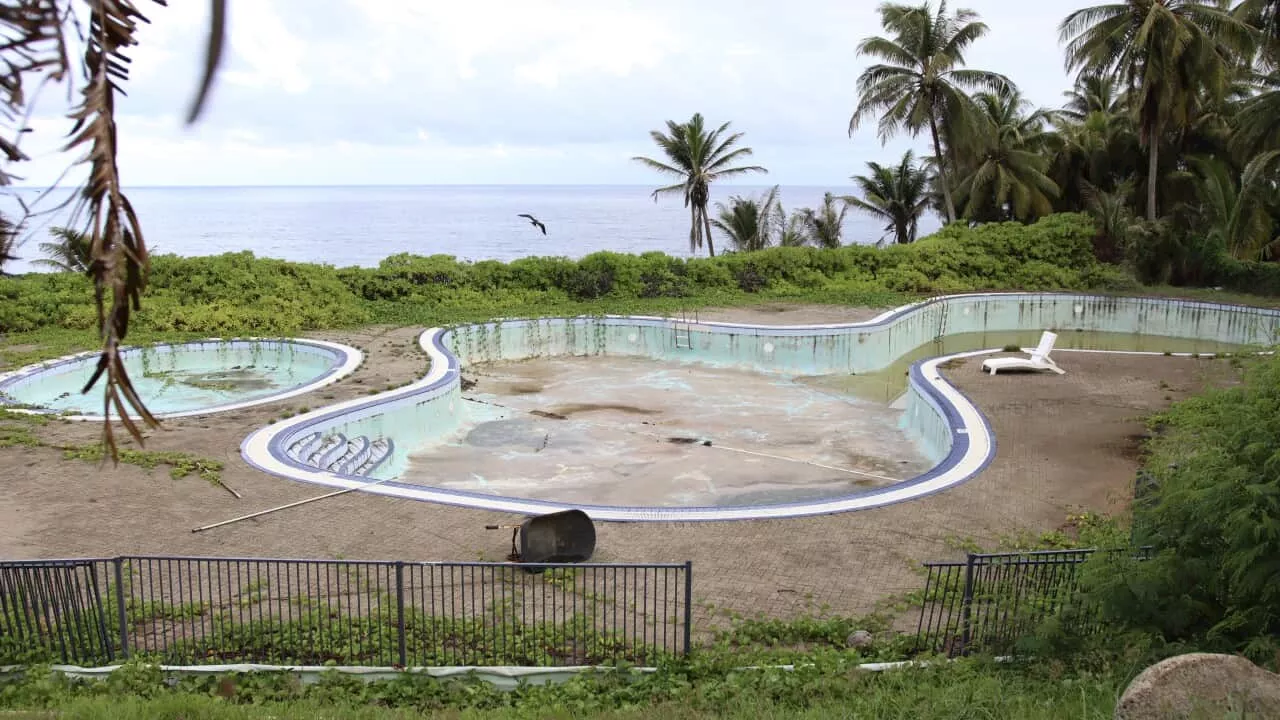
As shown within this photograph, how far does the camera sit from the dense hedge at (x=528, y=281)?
2309 centimetres

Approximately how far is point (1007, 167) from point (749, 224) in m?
9.70

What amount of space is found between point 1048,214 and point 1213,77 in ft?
21.8

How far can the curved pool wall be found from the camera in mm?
11672

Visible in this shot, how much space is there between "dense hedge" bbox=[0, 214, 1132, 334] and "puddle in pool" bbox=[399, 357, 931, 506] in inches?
204

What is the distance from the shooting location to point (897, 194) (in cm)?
3725

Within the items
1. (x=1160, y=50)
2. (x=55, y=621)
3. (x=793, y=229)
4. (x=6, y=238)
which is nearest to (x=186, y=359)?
(x=55, y=621)

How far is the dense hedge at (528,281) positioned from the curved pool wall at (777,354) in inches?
63.0

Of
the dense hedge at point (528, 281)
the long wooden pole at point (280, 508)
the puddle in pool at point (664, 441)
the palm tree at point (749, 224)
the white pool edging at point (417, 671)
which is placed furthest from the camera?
the palm tree at point (749, 224)

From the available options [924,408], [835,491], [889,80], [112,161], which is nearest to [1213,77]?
[889,80]

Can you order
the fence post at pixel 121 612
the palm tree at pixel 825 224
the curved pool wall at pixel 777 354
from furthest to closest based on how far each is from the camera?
the palm tree at pixel 825 224
the curved pool wall at pixel 777 354
the fence post at pixel 121 612

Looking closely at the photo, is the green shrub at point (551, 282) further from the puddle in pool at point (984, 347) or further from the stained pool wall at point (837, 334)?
the puddle in pool at point (984, 347)

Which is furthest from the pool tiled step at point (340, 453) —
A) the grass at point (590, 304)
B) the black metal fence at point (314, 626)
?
the grass at point (590, 304)

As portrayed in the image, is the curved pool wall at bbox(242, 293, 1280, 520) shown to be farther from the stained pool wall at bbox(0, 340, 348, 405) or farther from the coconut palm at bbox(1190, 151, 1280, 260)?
the coconut palm at bbox(1190, 151, 1280, 260)

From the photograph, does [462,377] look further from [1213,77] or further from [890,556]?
[1213,77]
